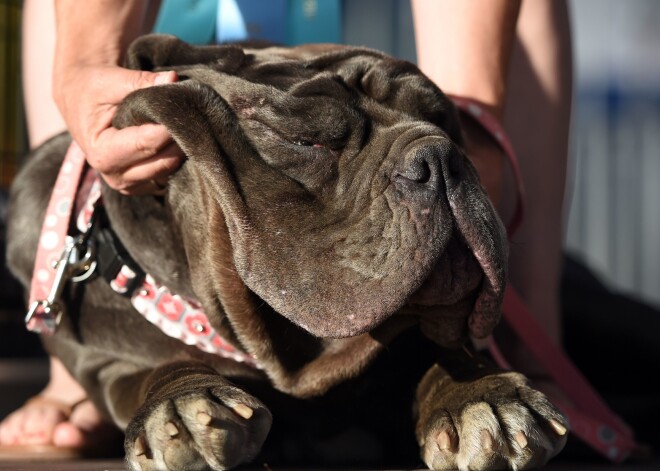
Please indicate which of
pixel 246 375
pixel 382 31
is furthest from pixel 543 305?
pixel 382 31

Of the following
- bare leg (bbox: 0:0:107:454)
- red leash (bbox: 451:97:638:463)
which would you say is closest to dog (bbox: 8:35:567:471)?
bare leg (bbox: 0:0:107:454)

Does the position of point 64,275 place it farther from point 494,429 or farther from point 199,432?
point 494,429

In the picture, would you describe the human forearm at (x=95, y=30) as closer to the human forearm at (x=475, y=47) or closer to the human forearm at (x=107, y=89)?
the human forearm at (x=107, y=89)

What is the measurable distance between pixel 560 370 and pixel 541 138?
0.79 metres

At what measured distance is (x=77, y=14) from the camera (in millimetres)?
2445

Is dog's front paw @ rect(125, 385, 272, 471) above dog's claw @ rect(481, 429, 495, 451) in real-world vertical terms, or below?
above

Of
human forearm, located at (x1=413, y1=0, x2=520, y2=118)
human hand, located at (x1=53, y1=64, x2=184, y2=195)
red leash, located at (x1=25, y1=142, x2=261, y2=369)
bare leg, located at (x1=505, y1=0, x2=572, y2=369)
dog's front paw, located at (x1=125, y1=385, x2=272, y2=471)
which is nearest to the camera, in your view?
dog's front paw, located at (x1=125, y1=385, x2=272, y2=471)

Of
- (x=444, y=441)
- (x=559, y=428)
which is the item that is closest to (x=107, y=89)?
(x=444, y=441)

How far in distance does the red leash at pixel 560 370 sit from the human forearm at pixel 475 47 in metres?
0.07

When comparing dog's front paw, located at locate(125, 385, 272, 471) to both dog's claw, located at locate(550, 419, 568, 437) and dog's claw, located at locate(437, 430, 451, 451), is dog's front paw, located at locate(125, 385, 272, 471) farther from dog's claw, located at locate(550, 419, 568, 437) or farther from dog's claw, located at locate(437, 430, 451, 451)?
dog's claw, located at locate(550, 419, 568, 437)

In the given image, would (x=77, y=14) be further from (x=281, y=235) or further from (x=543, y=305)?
(x=543, y=305)

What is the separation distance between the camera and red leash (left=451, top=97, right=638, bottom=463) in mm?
2445

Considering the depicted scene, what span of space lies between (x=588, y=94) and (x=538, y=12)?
2.92 metres

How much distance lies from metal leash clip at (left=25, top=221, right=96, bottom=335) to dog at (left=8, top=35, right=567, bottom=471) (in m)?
0.06
